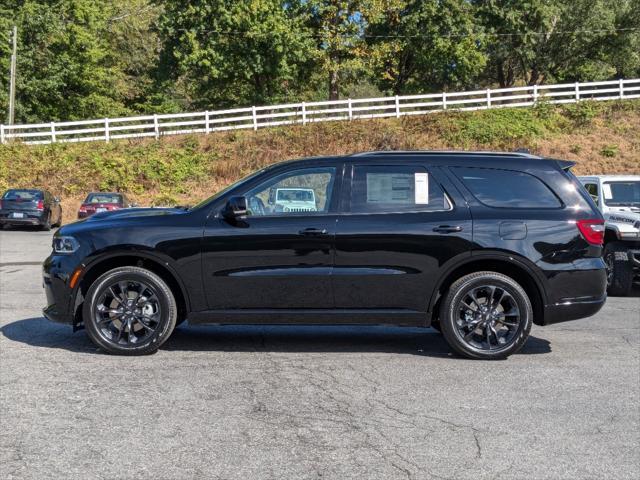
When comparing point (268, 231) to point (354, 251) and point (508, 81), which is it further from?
point (508, 81)

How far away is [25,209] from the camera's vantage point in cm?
2644

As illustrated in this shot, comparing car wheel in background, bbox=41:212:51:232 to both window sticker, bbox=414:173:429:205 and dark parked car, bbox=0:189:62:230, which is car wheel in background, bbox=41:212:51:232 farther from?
window sticker, bbox=414:173:429:205

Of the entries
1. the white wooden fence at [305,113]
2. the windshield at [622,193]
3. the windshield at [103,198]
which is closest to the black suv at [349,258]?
the windshield at [622,193]

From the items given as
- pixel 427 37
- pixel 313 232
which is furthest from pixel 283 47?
pixel 313 232

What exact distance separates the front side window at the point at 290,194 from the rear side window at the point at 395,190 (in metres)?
0.25

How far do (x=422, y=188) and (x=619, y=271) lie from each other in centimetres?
579

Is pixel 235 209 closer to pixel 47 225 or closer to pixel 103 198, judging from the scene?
pixel 103 198

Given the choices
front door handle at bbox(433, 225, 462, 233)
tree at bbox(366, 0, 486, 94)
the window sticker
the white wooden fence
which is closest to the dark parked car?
the white wooden fence

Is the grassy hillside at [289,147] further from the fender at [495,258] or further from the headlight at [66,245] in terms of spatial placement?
the fender at [495,258]

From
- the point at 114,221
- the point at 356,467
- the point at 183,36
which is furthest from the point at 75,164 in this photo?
the point at 356,467

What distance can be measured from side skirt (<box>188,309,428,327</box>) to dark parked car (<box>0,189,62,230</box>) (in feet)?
69.3

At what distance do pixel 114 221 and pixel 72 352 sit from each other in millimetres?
1250

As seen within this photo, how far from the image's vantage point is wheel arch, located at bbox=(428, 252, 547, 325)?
7086mm

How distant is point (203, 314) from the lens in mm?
7109
